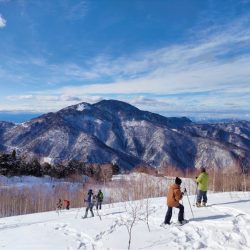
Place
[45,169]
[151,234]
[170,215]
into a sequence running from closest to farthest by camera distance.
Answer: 1. [151,234]
2. [170,215]
3. [45,169]

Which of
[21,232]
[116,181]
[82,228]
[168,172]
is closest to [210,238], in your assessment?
[82,228]

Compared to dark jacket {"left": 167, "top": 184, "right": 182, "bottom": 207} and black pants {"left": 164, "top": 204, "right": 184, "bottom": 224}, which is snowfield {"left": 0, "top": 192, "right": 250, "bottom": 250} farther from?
dark jacket {"left": 167, "top": 184, "right": 182, "bottom": 207}

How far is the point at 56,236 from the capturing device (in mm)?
16984

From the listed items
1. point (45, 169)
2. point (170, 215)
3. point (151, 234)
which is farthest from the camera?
point (45, 169)

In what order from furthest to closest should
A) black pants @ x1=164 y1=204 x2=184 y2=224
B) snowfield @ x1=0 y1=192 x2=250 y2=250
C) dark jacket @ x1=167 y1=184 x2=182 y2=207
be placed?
1. dark jacket @ x1=167 y1=184 x2=182 y2=207
2. black pants @ x1=164 y1=204 x2=184 y2=224
3. snowfield @ x1=0 y1=192 x2=250 y2=250

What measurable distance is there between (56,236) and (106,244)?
3.22 m

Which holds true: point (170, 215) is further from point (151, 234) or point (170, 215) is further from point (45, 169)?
point (45, 169)

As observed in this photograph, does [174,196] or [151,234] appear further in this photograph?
[174,196]

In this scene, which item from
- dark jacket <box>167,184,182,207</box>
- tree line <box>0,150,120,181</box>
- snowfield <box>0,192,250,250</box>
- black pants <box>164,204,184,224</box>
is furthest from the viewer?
tree line <box>0,150,120,181</box>

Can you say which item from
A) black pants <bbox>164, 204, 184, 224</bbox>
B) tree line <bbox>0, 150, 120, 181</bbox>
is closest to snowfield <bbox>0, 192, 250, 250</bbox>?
black pants <bbox>164, 204, 184, 224</bbox>

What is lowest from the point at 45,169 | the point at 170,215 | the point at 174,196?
the point at 45,169

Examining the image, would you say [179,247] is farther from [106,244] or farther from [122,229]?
[122,229]

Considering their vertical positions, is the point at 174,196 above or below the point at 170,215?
above

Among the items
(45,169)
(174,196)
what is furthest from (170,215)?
(45,169)
